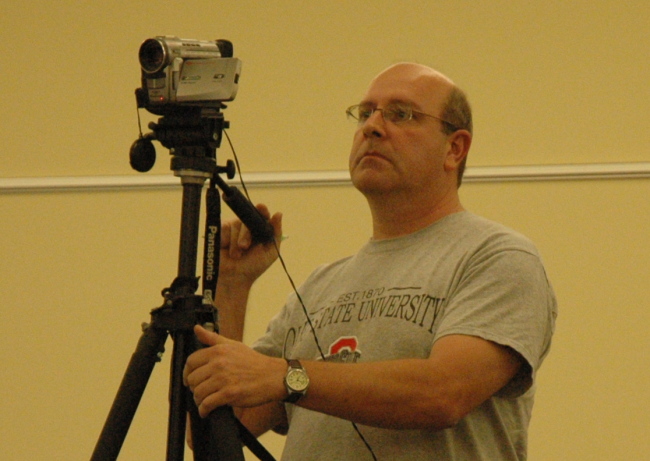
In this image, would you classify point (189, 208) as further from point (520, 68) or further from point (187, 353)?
point (520, 68)

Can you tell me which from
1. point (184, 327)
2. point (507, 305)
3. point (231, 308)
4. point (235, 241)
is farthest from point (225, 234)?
point (507, 305)

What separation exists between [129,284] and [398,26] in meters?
1.25

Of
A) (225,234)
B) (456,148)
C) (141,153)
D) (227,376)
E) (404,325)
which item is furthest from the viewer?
(456,148)

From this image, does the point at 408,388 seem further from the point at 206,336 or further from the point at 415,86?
the point at 415,86

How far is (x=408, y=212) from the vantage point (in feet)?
5.73

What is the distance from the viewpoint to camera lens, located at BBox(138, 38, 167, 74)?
133cm

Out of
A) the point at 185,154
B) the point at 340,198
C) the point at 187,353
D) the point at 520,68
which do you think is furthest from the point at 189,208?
the point at 520,68

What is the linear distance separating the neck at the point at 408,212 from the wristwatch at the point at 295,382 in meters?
0.50

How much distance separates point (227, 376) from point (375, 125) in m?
0.67

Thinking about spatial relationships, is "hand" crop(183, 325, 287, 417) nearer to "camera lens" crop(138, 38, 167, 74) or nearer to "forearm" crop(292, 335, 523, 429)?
"forearm" crop(292, 335, 523, 429)

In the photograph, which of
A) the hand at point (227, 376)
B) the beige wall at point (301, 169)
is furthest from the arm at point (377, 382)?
the beige wall at point (301, 169)

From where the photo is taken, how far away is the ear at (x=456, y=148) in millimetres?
1799

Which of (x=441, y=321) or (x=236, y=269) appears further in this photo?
(x=236, y=269)

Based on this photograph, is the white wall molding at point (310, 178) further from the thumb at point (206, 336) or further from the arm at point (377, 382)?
the thumb at point (206, 336)
